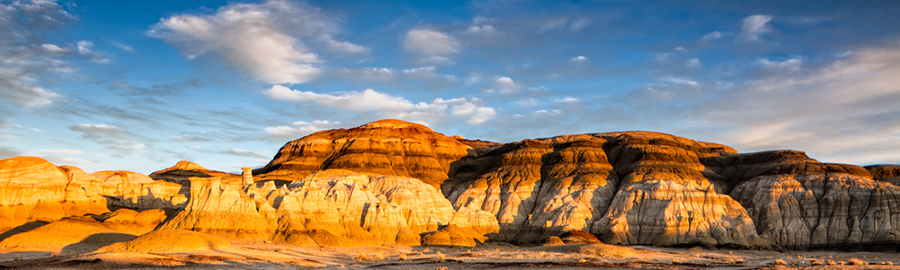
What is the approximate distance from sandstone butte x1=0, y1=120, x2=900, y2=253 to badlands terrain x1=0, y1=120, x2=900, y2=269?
0.27 metres

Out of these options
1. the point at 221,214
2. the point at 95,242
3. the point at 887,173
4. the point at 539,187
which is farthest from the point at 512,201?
the point at 95,242

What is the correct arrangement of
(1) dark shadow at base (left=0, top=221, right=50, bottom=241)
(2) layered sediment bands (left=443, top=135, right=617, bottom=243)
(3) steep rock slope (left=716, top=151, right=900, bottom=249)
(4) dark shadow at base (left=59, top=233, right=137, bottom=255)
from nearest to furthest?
(4) dark shadow at base (left=59, top=233, right=137, bottom=255) → (1) dark shadow at base (left=0, top=221, right=50, bottom=241) → (3) steep rock slope (left=716, top=151, right=900, bottom=249) → (2) layered sediment bands (left=443, top=135, right=617, bottom=243)

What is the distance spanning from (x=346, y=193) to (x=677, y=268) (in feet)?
173

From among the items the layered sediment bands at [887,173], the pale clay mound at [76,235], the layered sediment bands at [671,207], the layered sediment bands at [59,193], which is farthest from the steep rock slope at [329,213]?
the layered sediment bands at [887,173]

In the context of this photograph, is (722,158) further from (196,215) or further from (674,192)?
(196,215)

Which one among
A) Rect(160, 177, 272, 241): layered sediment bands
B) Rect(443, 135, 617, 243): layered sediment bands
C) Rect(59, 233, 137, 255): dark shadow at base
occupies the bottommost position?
Rect(59, 233, 137, 255): dark shadow at base

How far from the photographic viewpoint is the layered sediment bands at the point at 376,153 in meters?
129

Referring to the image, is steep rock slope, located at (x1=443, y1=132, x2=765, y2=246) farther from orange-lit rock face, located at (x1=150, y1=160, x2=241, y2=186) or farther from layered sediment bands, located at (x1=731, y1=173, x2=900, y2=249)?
orange-lit rock face, located at (x1=150, y1=160, x2=241, y2=186)

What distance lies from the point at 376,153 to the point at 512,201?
3654 centimetres

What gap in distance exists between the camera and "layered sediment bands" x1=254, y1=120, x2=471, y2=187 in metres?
129

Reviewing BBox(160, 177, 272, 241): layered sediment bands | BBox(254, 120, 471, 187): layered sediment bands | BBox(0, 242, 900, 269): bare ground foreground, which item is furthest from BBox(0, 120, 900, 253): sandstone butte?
BBox(0, 242, 900, 269): bare ground foreground

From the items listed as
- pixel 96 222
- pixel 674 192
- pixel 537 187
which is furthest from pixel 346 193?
pixel 674 192

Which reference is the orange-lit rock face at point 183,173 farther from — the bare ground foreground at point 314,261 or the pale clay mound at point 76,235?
the bare ground foreground at point 314,261

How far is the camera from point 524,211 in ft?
354
